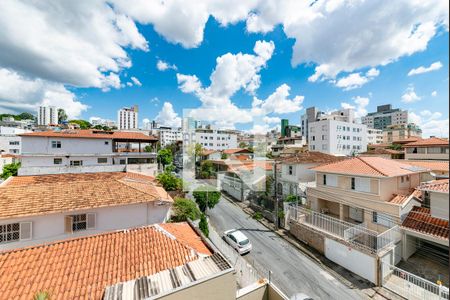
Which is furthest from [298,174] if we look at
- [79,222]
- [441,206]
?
[79,222]

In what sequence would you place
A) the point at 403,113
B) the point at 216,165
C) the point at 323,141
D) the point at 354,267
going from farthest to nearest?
the point at 403,113, the point at 323,141, the point at 216,165, the point at 354,267

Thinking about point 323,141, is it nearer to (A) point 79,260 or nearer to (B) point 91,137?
(B) point 91,137

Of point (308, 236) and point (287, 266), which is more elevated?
point (308, 236)

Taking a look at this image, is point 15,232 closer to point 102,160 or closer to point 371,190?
point 102,160

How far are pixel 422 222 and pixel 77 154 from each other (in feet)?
90.5

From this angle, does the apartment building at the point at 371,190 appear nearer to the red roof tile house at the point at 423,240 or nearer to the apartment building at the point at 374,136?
the red roof tile house at the point at 423,240

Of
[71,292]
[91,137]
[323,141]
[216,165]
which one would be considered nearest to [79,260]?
[71,292]

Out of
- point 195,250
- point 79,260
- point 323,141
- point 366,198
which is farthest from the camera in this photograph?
point 323,141

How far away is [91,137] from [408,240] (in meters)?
26.9

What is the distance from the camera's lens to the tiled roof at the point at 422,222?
8.80 meters

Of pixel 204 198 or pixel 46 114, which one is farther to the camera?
pixel 46 114

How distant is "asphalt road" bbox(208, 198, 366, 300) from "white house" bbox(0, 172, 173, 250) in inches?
267

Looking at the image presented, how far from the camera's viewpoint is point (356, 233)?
35.6 feet

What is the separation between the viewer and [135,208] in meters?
9.66
